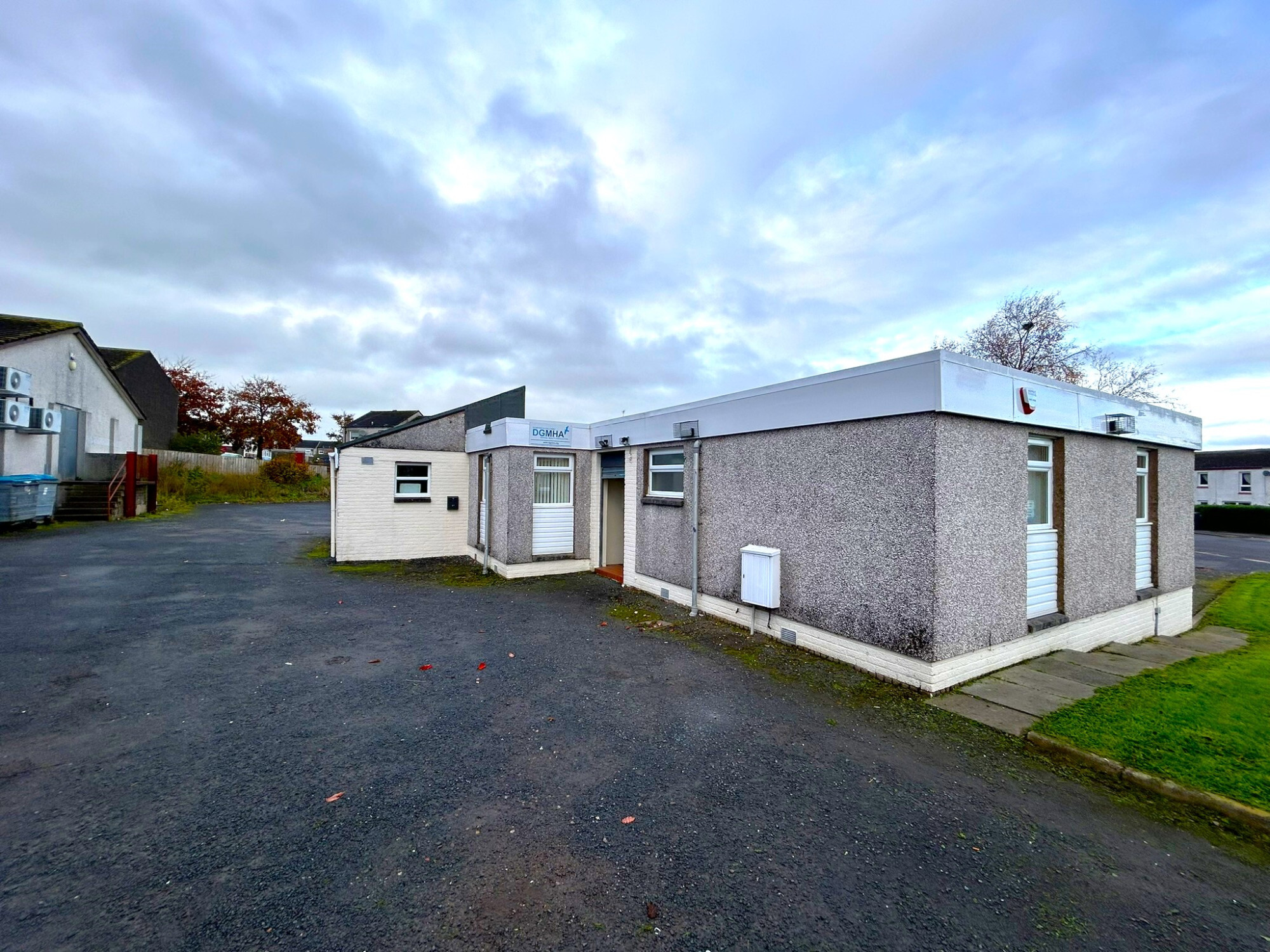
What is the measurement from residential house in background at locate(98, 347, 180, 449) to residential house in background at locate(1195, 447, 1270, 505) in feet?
240

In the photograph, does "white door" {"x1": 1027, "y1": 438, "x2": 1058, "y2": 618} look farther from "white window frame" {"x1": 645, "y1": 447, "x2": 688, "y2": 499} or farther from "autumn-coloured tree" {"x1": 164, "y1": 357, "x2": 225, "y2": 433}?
"autumn-coloured tree" {"x1": 164, "y1": 357, "x2": 225, "y2": 433}

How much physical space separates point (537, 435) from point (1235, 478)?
62.3 m

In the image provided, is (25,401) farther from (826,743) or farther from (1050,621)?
(1050,621)

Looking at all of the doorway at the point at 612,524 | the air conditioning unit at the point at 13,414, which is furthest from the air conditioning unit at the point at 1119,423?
the air conditioning unit at the point at 13,414

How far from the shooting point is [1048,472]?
21.0 feet

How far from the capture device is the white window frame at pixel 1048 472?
621 cm

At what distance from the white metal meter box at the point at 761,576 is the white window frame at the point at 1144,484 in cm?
634

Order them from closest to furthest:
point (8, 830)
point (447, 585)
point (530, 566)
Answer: point (8, 830), point (447, 585), point (530, 566)

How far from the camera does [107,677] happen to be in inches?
204

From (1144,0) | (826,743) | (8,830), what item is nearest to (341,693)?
(8,830)

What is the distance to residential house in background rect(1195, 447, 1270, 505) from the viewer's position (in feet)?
137

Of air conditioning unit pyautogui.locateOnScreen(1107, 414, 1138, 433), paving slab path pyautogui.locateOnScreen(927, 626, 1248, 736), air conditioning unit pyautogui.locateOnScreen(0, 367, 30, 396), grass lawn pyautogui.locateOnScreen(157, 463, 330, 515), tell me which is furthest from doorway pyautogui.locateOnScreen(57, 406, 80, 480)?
air conditioning unit pyautogui.locateOnScreen(1107, 414, 1138, 433)

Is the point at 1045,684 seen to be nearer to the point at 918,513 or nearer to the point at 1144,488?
the point at 918,513

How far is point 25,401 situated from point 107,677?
18801 millimetres
